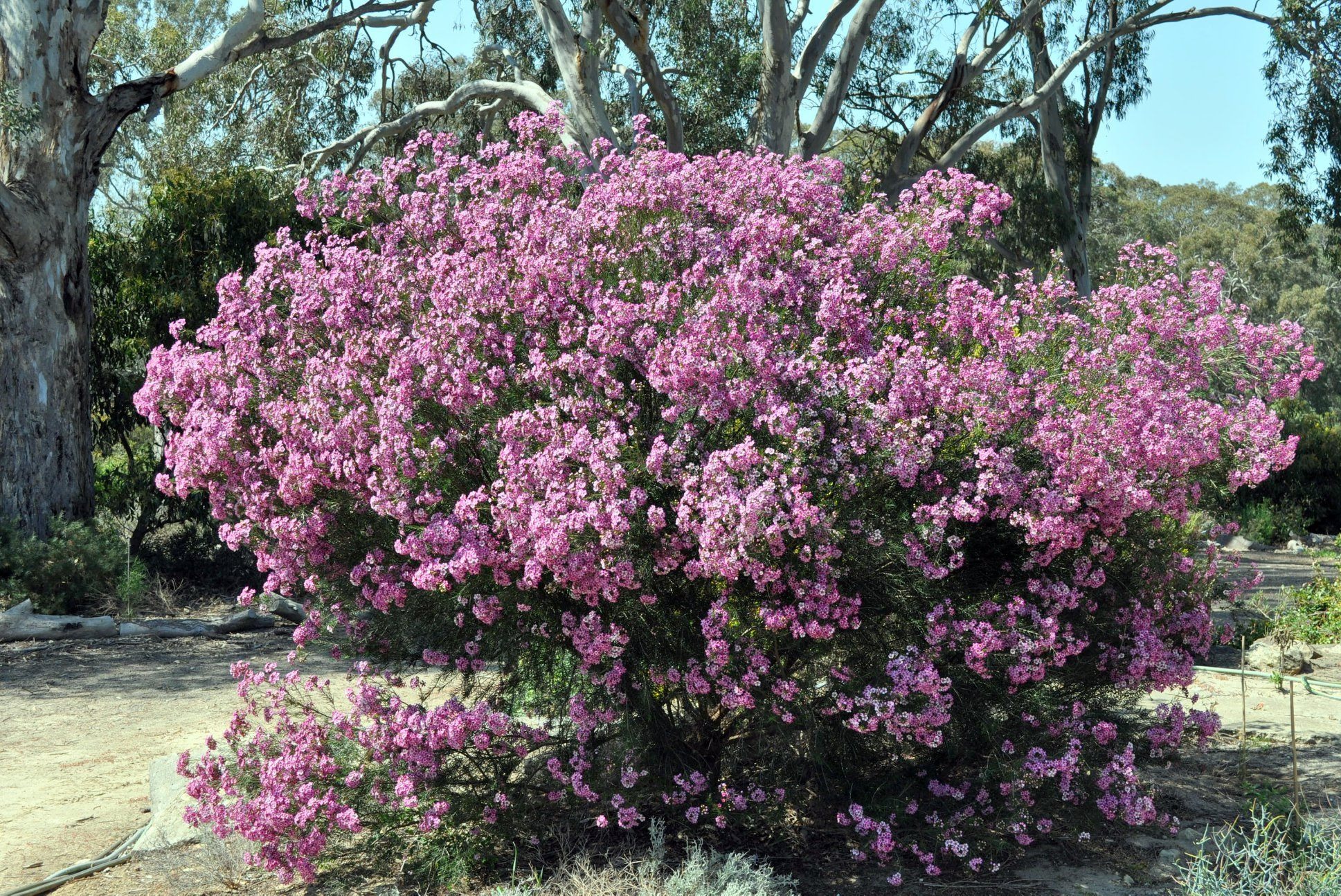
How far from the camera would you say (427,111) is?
A: 1529cm

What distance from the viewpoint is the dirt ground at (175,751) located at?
4.48 meters

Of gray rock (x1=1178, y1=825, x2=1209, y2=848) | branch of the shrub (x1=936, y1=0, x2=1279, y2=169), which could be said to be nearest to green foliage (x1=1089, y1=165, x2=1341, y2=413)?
branch of the shrub (x1=936, y1=0, x2=1279, y2=169)

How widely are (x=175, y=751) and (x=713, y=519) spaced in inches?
159

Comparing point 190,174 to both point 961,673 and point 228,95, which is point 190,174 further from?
point 961,673

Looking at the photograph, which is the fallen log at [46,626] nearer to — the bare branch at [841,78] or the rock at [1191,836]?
the rock at [1191,836]

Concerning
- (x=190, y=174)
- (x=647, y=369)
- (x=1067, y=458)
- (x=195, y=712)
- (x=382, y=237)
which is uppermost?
(x=190, y=174)

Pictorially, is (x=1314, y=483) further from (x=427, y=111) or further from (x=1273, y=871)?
(x=1273, y=871)

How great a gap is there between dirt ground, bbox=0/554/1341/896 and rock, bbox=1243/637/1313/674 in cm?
13

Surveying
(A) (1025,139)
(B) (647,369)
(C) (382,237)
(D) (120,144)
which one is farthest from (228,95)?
(B) (647,369)

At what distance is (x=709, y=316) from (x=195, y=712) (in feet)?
15.4

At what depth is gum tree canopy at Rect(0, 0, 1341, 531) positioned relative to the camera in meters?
10.4

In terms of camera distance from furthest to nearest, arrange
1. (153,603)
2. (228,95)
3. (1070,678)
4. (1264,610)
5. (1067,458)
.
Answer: (228,95) → (153,603) → (1264,610) → (1070,678) → (1067,458)

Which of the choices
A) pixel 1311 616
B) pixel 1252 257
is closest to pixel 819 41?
pixel 1311 616

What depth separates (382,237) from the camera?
509cm
